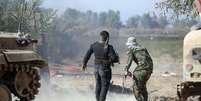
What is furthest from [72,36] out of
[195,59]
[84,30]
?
[195,59]

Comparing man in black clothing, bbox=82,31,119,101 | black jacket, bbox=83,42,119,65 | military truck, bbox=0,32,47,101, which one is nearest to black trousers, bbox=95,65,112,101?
man in black clothing, bbox=82,31,119,101

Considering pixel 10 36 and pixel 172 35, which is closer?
pixel 10 36

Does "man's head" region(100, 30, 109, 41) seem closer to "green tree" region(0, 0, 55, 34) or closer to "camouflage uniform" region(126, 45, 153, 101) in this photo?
"camouflage uniform" region(126, 45, 153, 101)

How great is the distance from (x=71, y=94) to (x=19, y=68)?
599 cm

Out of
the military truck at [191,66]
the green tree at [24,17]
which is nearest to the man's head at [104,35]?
the military truck at [191,66]

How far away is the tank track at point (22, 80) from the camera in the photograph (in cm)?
1593

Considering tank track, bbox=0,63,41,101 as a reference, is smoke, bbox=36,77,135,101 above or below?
below

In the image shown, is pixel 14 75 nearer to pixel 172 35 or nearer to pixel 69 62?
pixel 69 62

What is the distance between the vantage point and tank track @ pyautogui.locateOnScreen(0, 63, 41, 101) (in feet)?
52.3

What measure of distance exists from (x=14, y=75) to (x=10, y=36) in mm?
919

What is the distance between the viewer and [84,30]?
2000 inches

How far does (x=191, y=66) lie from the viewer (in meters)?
13.1

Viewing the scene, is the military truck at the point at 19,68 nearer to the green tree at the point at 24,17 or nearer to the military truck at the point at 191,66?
the military truck at the point at 191,66

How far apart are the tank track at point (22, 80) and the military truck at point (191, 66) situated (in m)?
4.32
